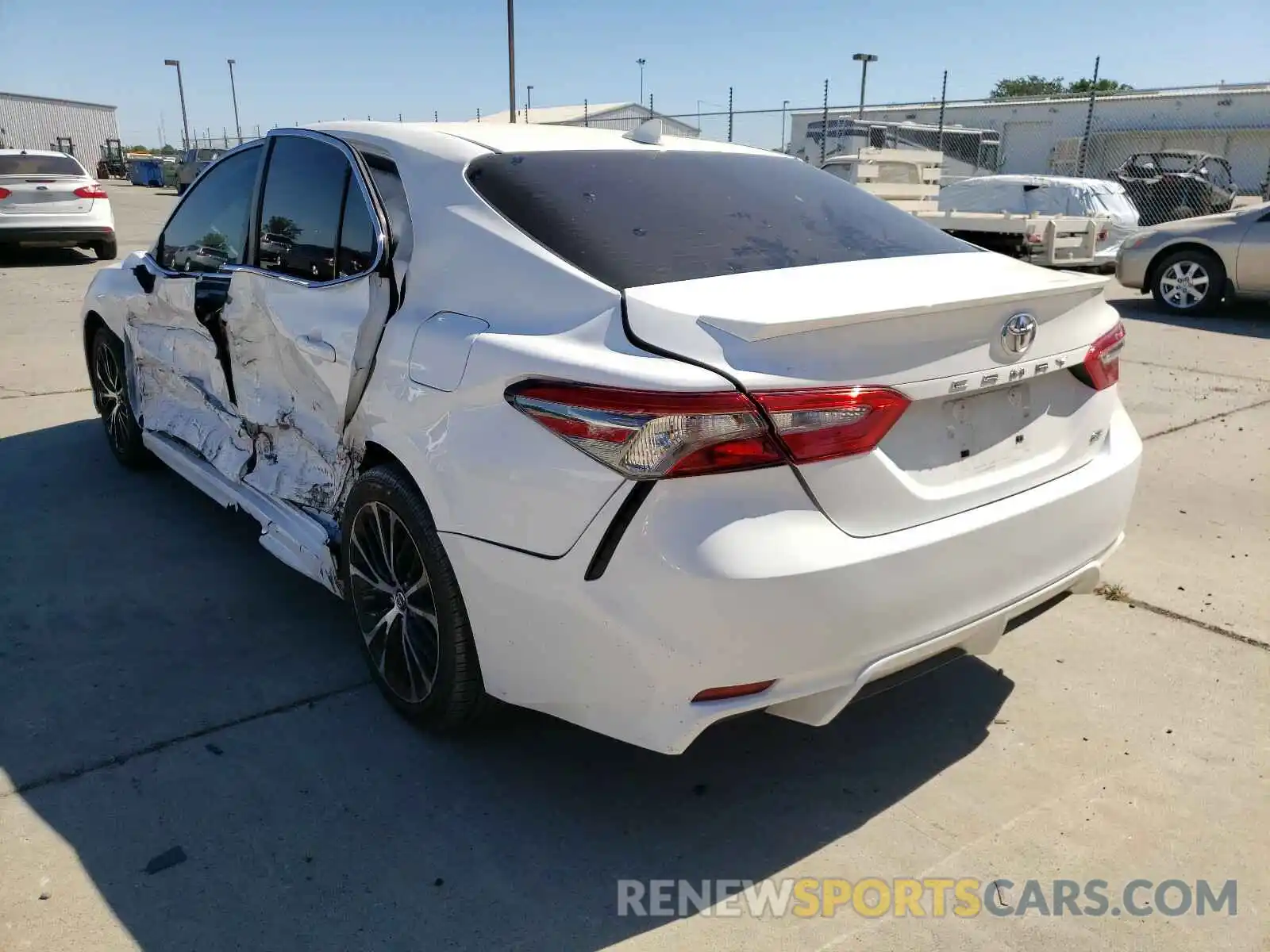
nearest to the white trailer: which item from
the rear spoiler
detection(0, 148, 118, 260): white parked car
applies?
the rear spoiler

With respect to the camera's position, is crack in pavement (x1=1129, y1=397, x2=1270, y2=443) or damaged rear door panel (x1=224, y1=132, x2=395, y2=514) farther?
crack in pavement (x1=1129, y1=397, x2=1270, y2=443)

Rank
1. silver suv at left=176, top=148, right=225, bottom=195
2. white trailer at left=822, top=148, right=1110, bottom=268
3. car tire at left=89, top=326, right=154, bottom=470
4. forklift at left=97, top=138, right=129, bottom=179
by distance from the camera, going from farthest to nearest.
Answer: forklift at left=97, top=138, right=129, bottom=179
silver suv at left=176, top=148, right=225, bottom=195
white trailer at left=822, top=148, right=1110, bottom=268
car tire at left=89, top=326, right=154, bottom=470

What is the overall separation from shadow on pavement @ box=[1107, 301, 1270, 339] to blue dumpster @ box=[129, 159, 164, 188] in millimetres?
42401

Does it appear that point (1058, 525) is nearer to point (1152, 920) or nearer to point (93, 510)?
point (1152, 920)

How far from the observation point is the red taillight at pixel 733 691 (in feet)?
7.07

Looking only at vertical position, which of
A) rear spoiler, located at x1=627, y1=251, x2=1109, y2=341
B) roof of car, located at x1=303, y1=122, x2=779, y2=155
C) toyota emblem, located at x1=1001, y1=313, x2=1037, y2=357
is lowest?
toyota emblem, located at x1=1001, y1=313, x2=1037, y2=357

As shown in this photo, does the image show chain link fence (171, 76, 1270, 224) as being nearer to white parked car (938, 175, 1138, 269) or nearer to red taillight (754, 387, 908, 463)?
white parked car (938, 175, 1138, 269)

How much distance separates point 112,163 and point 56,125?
531 centimetres

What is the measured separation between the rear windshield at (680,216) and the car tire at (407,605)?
81cm

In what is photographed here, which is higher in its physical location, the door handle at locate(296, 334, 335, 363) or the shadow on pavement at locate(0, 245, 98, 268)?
the door handle at locate(296, 334, 335, 363)

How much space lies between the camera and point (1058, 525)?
256 cm

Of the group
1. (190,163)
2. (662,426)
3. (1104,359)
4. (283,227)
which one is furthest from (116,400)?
(190,163)

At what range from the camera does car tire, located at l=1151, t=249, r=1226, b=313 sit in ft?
34.0

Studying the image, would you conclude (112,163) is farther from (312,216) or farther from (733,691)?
(733,691)
